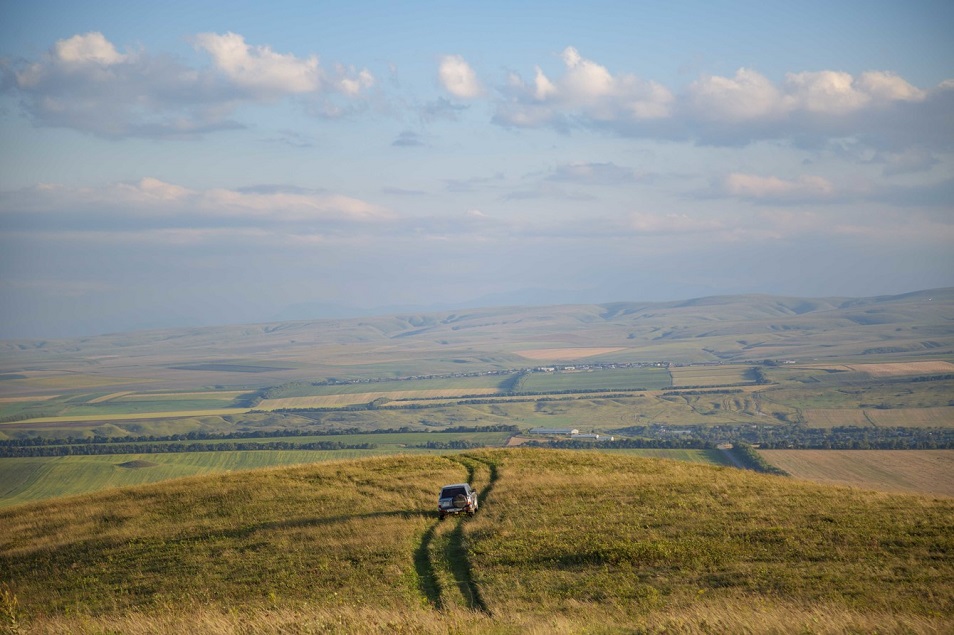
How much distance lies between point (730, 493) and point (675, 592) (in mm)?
A: 16337

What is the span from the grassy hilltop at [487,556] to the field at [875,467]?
1841 inches

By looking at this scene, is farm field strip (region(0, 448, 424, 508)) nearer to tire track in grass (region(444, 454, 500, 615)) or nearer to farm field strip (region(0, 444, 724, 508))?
farm field strip (region(0, 444, 724, 508))

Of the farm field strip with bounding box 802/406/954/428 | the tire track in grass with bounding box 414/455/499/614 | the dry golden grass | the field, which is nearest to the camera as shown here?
the dry golden grass

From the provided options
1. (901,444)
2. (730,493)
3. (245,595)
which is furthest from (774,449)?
(245,595)

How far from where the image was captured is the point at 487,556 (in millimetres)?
29750

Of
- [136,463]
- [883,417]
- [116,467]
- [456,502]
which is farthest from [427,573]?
[883,417]

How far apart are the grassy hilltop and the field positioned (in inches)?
1841

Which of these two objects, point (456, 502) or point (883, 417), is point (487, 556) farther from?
point (883, 417)

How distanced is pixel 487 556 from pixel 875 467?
80251mm

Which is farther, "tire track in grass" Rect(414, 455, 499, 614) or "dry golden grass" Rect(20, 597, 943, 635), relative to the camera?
"tire track in grass" Rect(414, 455, 499, 614)

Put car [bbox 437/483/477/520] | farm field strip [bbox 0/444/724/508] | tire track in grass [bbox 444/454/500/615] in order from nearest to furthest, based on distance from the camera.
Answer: tire track in grass [bbox 444/454/500/615] → car [bbox 437/483/477/520] → farm field strip [bbox 0/444/724/508]

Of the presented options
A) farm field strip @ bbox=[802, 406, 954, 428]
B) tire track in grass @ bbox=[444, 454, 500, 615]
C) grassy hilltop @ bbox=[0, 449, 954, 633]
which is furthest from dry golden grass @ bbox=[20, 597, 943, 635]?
farm field strip @ bbox=[802, 406, 954, 428]

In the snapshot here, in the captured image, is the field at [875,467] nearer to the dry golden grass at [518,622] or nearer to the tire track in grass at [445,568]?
the tire track in grass at [445,568]

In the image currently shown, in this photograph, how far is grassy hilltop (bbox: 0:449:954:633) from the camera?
824 inches
